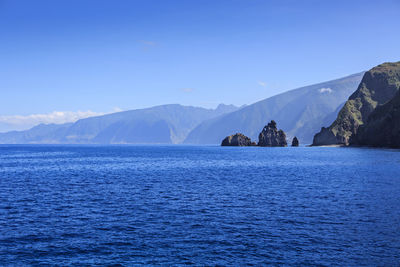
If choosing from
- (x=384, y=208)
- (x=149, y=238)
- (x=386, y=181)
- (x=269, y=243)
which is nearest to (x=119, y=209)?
(x=149, y=238)

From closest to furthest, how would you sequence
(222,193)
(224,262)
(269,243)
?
(224,262), (269,243), (222,193)

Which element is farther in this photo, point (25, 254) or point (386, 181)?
point (386, 181)

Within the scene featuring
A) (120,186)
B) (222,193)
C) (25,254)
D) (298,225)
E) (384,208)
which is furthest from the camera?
(120,186)

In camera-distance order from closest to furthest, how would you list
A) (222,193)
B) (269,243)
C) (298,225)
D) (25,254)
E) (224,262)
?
(224,262)
(25,254)
(269,243)
(298,225)
(222,193)

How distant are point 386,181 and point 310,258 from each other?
4796 cm

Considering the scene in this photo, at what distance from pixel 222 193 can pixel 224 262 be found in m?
29.6

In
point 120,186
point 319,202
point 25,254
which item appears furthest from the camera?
point 120,186

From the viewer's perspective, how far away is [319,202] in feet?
145

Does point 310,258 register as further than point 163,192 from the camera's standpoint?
No

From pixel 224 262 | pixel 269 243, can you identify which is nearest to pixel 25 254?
pixel 224 262

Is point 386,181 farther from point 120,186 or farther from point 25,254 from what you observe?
point 25,254

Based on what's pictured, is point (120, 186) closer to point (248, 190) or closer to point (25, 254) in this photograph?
point (248, 190)

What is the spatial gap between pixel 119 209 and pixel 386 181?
1960 inches

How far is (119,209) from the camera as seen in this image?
1619 inches
